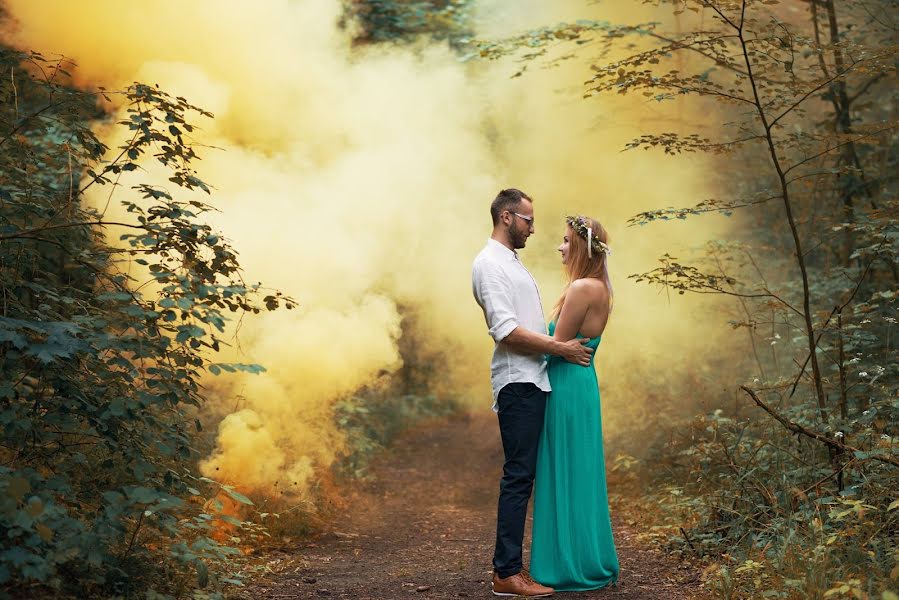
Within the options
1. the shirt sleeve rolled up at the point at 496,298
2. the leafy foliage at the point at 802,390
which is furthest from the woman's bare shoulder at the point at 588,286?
the leafy foliage at the point at 802,390

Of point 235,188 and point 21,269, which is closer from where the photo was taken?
point 21,269

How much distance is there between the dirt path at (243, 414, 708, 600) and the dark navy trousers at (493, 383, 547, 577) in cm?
37

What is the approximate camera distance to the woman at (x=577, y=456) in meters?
4.98

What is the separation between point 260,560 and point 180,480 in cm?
186

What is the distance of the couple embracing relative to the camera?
4.91m

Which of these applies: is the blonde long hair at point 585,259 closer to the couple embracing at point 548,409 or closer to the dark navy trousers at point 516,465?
the couple embracing at point 548,409

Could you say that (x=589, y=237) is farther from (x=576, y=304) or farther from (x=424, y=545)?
(x=424, y=545)

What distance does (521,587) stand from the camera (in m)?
4.86

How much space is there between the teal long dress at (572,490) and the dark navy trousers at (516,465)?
0.15m

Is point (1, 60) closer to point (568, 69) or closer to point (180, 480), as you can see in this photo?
point (180, 480)

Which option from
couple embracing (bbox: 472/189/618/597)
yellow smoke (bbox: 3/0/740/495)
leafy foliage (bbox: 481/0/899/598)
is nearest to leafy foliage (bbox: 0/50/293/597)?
couple embracing (bbox: 472/189/618/597)

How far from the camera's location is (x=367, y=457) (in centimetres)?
990

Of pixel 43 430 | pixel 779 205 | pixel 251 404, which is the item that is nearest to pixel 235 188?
pixel 251 404

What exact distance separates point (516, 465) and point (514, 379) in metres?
0.52
